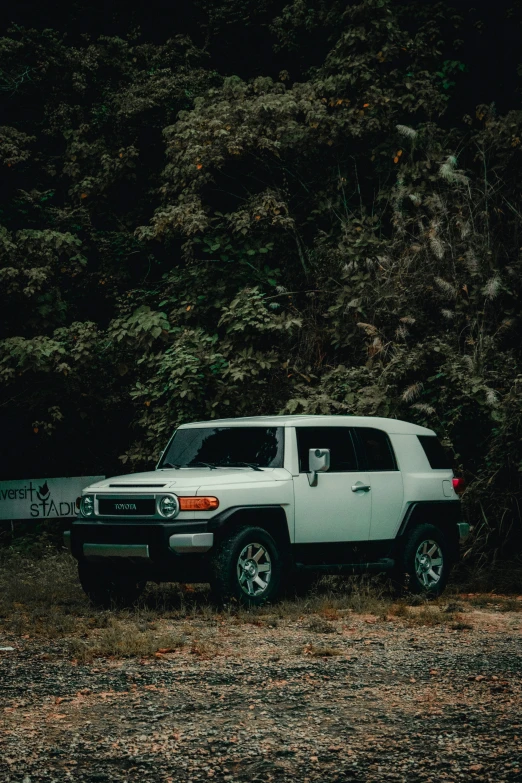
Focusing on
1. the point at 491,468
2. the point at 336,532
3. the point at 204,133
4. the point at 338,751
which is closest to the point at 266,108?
the point at 204,133

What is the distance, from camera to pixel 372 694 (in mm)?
6406

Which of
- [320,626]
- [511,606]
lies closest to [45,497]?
[511,606]

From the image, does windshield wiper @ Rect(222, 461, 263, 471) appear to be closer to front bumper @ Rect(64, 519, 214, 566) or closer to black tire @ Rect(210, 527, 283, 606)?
black tire @ Rect(210, 527, 283, 606)

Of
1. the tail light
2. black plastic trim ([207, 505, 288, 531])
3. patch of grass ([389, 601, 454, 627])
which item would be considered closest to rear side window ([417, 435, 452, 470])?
the tail light

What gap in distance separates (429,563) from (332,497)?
160cm

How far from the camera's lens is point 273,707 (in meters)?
6.07

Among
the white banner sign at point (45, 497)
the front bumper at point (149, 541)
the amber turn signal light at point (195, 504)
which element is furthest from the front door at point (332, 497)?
the white banner sign at point (45, 497)

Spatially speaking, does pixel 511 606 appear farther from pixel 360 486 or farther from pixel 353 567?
pixel 360 486

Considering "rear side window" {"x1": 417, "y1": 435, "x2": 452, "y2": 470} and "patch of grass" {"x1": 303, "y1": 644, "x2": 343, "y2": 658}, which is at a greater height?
"rear side window" {"x1": 417, "y1": 435, "x2": 452, "y2": 470}

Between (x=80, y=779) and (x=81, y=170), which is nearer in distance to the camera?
(x=80, y=779)

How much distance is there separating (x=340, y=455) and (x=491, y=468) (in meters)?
3.32

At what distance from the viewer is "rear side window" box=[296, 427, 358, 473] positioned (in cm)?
1103

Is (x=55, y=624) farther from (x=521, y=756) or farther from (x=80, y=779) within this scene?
(x=521, y=756)

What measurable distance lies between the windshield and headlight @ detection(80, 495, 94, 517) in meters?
0.98
